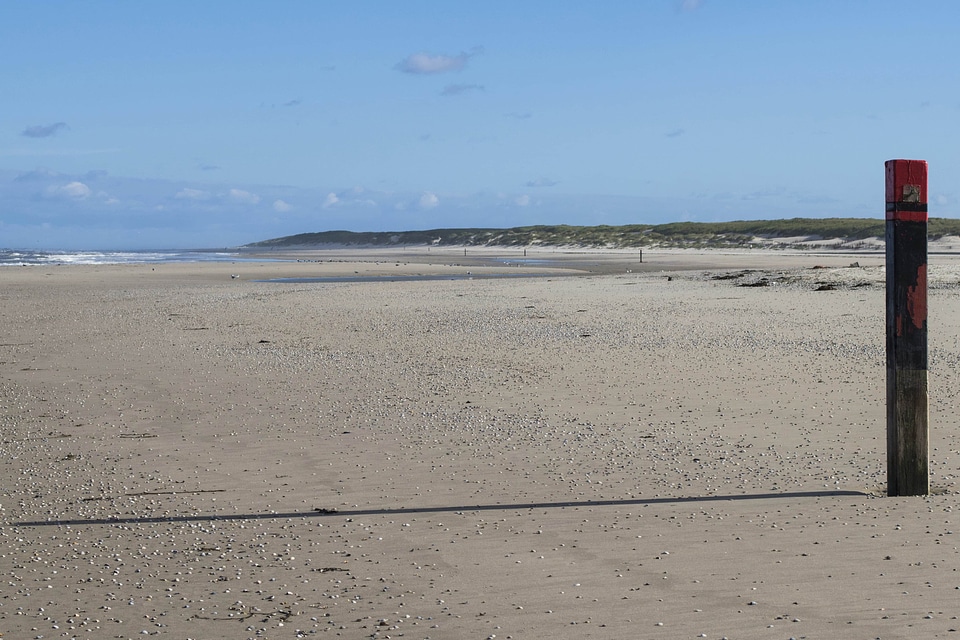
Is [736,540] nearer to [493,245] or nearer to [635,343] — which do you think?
[635,343]

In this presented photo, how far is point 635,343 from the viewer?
15875 millimetres

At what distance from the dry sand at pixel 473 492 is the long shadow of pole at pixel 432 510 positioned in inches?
1.1

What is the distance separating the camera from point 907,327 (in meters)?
6.88

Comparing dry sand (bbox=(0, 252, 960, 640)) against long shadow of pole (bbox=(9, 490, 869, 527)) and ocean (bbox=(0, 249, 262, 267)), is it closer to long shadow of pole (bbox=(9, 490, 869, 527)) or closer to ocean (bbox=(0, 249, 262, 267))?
long shadow of pole (bbox=(9, 490, 869, 527))

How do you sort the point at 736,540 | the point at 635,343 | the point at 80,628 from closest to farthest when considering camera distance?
the point at 80,628 → the point at 736,540 → the point at 635,343

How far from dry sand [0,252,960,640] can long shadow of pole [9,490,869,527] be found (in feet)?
0.09

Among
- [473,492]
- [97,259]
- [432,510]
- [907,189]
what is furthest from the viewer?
[97,259]

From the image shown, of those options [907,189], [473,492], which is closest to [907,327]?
[907,189]

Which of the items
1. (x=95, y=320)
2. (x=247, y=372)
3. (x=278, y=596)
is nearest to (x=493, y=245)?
(x=95, y=320)

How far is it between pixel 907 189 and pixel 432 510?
3.93 m

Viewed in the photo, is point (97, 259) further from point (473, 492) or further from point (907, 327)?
point (907, 327)

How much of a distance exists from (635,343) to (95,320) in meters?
12.7

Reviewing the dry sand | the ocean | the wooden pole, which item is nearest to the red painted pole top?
the wooden pole

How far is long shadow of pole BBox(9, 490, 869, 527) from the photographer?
261 inches
